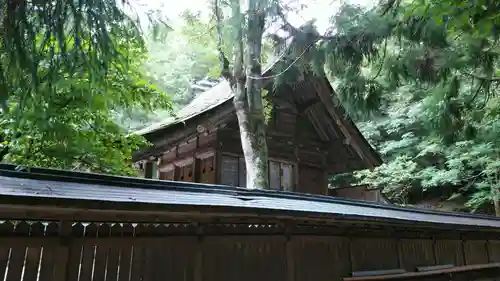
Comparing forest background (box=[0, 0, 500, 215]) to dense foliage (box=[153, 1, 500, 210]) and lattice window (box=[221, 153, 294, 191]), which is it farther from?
lattice window (box=[221, 153, 294, 191])

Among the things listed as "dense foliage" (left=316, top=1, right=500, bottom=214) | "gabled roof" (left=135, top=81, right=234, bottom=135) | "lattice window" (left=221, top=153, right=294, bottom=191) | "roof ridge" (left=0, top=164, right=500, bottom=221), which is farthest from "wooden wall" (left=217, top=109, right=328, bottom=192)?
"roof ridge" (left=0, top=164, right=500, bottom=221)

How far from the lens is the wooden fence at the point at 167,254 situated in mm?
3238

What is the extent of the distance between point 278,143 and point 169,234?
798 cm

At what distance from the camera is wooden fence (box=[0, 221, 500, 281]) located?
127 inches

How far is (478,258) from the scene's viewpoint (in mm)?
9508

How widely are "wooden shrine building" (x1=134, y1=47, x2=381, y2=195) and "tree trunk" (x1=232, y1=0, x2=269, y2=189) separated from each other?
438 millimetres

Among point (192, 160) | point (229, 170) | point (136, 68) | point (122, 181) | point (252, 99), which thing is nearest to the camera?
point (122, 181)

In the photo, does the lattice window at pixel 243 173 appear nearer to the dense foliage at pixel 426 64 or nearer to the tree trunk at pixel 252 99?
the tree trunk at pixel 252 99

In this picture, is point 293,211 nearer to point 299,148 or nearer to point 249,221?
point 249,221

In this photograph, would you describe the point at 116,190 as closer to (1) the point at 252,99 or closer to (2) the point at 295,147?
(1) the point at 252,99

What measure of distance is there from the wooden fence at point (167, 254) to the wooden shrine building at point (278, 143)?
4781 mm

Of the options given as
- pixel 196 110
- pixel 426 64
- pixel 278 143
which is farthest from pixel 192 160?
pixel 426 64

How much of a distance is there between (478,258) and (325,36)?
22.2ft

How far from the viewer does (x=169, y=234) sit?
4113 mm
